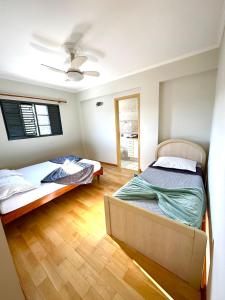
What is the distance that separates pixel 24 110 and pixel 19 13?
234 centimetres

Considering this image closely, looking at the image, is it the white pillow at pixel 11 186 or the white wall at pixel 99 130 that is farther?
the white wall at pixel 99 130

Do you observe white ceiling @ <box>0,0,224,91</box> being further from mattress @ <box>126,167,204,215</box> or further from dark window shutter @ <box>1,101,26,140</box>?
mattress @ <box>126,167,204,215</box>

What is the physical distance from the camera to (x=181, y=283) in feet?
3.70

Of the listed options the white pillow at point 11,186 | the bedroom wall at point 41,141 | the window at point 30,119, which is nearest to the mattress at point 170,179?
the white pillow at point 11,186

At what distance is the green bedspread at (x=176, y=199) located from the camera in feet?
3.87

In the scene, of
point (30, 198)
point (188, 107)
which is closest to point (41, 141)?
point (30, 198)

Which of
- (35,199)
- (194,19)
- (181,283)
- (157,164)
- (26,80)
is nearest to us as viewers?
(181,283)

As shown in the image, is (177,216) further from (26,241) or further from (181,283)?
(26,241)

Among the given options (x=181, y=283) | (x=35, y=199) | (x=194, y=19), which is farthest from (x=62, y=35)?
(x=181, y=283)

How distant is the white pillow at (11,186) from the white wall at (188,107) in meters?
2.84

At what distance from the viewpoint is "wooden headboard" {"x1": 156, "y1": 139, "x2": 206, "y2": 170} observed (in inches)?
94.6

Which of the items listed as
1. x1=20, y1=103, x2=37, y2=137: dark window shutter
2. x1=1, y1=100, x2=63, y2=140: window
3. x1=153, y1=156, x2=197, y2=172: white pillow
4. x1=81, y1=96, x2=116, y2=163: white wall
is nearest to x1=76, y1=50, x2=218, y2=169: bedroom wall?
x1=81, y1=96, x2=116, y2=163: white wall

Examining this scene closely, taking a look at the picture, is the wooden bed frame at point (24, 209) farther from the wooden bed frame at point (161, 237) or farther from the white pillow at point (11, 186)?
the wooden bed frame at point (161, 237)

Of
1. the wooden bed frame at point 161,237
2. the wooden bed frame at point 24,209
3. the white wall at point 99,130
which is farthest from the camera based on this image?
the white wall at point 99,130
